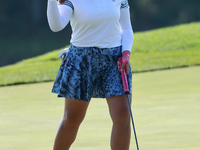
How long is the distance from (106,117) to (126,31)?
184 centimetres

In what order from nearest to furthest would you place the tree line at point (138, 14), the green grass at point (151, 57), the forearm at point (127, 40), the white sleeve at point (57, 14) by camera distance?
the white sleeve at point (57, 14), the forearm at point (127, 40), the green grass at point (151, 57), the tree line at point (138, 14)

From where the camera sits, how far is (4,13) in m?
29.2

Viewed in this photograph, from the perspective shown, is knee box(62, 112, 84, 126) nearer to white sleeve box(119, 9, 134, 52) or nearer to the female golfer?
the female golfer

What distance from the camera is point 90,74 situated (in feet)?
8.78

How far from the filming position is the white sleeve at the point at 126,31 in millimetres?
2742

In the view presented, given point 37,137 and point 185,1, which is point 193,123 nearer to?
point 37,137

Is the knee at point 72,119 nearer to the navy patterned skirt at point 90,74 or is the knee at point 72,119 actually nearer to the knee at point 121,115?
the navy patterned skirt at point 90,74

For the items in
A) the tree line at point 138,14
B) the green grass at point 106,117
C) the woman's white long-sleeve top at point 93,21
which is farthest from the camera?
the tree line at point 138,14

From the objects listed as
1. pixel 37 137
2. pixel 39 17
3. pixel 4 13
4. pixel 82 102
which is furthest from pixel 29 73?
pixel 4 13

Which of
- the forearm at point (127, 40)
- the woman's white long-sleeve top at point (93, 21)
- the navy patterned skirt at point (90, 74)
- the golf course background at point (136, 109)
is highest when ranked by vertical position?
the woman's white long-sleeve top at point (93, 21)

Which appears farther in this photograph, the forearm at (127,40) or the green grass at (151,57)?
the green grass at (151,57)

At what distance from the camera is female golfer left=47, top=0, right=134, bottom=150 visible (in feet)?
8.59

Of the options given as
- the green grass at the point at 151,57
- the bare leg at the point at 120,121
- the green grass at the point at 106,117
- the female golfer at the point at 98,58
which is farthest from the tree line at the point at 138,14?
the bare leg at the point at 120,121

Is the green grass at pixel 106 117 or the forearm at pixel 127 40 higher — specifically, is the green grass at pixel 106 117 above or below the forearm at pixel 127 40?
below
